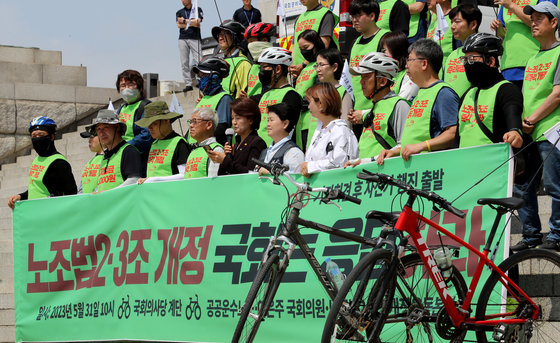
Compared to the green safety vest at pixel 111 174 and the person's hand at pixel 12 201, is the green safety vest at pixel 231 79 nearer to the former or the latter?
the green safety vest at pixel 111 174

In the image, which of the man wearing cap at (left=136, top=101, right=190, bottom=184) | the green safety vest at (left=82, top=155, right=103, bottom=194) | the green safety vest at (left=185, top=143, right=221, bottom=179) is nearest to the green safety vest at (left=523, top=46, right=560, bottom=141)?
the green safety vest at (left=185, top=143, right=221, bottom=179)

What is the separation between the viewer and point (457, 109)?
7621mm

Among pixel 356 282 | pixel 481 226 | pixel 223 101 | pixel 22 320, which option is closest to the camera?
pixel 356 282

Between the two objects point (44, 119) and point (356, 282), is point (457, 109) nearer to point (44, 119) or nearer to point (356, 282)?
point (356, 282)

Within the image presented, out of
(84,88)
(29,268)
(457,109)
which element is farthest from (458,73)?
(84,88)

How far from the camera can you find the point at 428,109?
7.63 metres

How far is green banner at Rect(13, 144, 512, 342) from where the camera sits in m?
6.99

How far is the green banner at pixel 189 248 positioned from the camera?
6.99m

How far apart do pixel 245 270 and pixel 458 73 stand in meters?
2.73

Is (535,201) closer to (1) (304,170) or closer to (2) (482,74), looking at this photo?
(2) (482,74)

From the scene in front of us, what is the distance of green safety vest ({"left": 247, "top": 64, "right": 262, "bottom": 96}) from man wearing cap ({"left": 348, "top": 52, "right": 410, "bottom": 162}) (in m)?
2.85

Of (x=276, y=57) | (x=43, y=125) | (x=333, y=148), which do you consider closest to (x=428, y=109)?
(x=333, y=148)

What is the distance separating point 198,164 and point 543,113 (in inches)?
128

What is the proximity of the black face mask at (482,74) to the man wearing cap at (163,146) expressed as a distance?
10.6 ft
